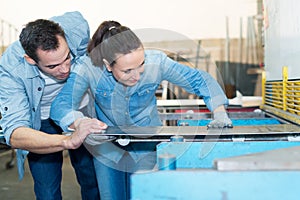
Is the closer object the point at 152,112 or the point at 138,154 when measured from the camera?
the point at 138,154

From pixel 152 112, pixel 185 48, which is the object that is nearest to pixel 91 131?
pixel 152 112

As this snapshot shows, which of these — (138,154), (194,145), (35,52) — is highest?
(35,52)

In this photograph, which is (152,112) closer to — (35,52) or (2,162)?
(35,52)

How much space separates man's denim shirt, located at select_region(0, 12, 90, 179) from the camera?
5.11 feet

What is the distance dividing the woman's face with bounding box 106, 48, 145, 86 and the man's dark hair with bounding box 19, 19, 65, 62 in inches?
9.7

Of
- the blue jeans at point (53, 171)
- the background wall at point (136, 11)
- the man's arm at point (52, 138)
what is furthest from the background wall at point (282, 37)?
the background wall at point (136, 11)

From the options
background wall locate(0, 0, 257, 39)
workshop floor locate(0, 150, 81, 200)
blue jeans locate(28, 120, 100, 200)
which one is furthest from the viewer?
background wall locate(0, 0, 257, 39)

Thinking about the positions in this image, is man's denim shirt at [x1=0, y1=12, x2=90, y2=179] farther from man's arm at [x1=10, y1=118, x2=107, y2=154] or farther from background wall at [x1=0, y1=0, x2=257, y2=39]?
background wall at [x1=0, y1=0, x2=257, y2=39]

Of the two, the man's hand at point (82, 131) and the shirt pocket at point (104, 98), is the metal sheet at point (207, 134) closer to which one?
the man's hand at point (82, 131)

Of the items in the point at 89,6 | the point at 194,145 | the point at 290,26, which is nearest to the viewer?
the point at 194,145

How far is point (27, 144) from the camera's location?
1.49m

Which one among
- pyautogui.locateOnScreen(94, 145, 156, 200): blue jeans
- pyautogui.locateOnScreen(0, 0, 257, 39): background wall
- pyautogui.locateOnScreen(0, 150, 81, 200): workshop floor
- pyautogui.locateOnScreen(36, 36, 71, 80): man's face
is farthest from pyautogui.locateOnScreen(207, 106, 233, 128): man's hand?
pyautogui.locateOnScreen(0, 0, 257, 39): background wall

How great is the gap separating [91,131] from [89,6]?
181 inches

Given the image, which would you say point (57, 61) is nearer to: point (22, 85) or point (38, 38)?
point (38, 38)
